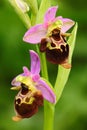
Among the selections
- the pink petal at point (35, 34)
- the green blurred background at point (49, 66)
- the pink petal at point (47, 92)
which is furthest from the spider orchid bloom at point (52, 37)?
the green blurred background at point (49, 66)

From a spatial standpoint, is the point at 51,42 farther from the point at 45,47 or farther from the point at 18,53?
the point at 18,53

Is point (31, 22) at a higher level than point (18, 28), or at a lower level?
higher

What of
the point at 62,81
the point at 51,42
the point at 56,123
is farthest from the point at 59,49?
the point at 56,123

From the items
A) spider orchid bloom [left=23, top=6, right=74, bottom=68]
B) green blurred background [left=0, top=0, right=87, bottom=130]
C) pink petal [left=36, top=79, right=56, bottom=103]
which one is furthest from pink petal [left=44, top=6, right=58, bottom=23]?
green blurred background [left=0, top=0, right=87, bottom=130]

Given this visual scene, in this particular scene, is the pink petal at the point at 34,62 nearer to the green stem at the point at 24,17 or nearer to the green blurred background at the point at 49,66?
the green stem at the point at 24,17

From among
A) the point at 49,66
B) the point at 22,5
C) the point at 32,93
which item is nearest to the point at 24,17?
the point at 22,5

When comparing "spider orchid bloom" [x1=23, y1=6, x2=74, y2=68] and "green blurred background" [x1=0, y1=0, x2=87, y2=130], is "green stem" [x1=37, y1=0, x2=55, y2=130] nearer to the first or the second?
"spider orchid bloom" [x1=23, y1=6, x2=74, y2=68]

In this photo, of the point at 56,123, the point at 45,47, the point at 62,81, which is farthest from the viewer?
the point at 56,123
